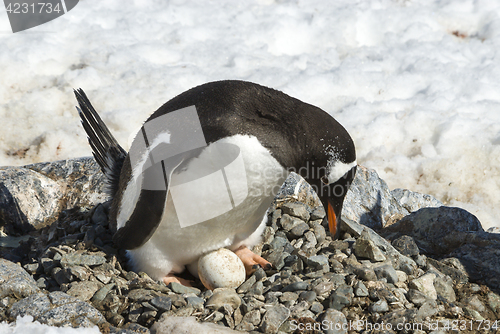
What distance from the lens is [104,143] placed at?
10.0ft

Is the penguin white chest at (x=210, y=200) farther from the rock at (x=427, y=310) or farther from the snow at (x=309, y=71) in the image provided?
the snow at (x=309, y=71)

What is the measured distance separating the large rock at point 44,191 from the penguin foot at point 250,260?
1.34 meters

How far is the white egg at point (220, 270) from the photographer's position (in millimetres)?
2463

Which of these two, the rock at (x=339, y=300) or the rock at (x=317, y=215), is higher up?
the rock at (x=339, y=300)

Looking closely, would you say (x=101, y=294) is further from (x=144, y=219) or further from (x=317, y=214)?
(x=317, y=214)

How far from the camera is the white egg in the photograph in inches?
97.0

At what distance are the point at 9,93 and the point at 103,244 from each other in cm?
293

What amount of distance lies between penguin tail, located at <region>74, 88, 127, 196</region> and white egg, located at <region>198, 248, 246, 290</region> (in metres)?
0.88

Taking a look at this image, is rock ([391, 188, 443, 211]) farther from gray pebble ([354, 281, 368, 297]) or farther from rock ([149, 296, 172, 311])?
rock ([149, 296, 172, 311])

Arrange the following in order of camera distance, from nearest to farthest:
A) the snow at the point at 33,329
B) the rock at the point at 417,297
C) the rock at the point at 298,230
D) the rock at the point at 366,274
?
the snow at the point at 33,329
the rock at the point at 417,297
the rock at the point at 366,274
the rock at the point at 298,230

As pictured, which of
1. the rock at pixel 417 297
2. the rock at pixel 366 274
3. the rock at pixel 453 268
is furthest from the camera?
the rock at pixel 453 268

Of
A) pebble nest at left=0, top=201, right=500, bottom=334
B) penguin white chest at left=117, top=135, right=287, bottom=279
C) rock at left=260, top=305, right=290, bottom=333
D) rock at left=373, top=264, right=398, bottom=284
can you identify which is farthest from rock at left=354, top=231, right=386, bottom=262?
rock at left=260, top=305, right=290, bottom=333

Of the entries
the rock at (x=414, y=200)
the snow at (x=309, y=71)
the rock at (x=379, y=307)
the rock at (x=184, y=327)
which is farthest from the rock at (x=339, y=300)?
the snow at (x=309, y=71)

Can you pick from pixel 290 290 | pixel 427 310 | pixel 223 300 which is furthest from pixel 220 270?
pixel 427 310
